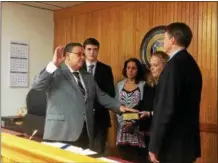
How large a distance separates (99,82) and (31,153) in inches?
32.9

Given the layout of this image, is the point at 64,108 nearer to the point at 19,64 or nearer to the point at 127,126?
the point at 19,64

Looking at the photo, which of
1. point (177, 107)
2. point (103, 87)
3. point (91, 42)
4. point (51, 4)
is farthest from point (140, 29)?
point (177, 107)

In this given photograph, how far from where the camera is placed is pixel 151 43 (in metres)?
1.96

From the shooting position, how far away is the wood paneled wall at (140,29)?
Answer: 1.80 meters

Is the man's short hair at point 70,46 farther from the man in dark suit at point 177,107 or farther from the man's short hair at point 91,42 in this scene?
the man in dark suit at point 177,107

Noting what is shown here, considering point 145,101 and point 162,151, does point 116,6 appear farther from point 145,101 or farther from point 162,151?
point 162,151

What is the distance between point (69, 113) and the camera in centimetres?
149

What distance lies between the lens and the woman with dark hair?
1.82m

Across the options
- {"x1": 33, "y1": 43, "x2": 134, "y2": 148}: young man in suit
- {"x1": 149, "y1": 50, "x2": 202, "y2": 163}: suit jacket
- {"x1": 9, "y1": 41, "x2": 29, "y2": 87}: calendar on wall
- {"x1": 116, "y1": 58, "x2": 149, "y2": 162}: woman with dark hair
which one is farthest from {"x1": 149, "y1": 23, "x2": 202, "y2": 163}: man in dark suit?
{"x1": 9, "y1": 41, "x2": 29, "y2": 87}: calendar on wall

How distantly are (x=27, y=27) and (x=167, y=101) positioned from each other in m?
0.96

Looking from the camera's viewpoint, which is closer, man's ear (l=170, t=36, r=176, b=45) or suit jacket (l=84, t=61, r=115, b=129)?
man's ear (l=170, t=36, r=176, b=45)

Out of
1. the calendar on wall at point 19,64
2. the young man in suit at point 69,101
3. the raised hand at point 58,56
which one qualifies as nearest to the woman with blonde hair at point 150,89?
the young man in suit at point 69,101

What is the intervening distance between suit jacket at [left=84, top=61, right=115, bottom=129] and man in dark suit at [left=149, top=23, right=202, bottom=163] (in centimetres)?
50

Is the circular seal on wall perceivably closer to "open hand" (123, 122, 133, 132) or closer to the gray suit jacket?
"open hand" (123, 122, 133, 132)
